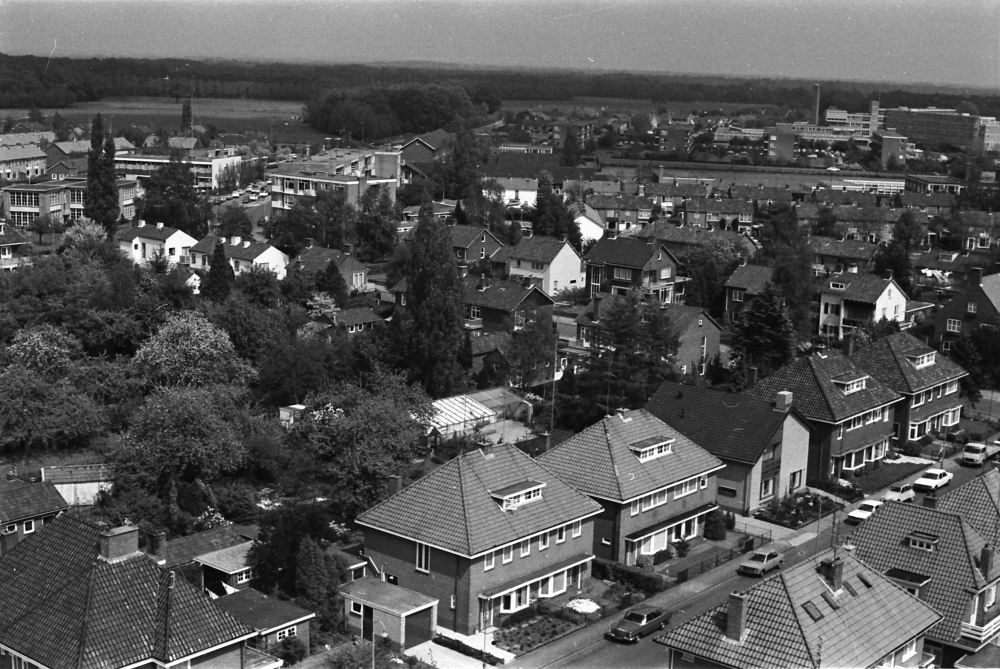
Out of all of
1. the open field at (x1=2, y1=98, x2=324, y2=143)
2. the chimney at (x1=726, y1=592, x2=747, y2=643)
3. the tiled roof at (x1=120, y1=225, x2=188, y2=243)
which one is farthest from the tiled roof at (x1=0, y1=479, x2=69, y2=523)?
the open field at (x1=2, y1=98, x2=324, y2=143)

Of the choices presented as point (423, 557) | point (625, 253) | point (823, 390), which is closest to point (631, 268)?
point (625, 253)

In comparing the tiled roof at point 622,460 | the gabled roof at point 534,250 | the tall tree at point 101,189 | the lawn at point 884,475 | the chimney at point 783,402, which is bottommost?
the lawn at point 884,475

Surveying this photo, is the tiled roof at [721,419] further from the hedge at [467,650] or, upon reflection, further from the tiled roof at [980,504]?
the hedge at [467,650]

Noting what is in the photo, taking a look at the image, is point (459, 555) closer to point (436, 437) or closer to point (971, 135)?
point (436, 437)

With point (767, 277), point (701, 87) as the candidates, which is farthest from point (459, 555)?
point (701, 87)

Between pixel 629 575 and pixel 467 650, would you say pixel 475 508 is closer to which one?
pixel 467 650

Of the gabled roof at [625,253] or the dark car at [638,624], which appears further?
the gabled roof at [625,253]

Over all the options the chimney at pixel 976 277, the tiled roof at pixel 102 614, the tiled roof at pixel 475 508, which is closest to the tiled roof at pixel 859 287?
the chimney at pixel 976 277
